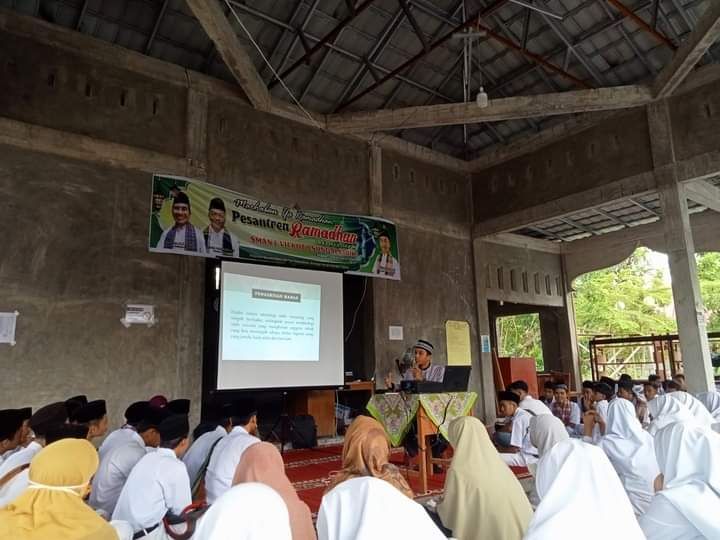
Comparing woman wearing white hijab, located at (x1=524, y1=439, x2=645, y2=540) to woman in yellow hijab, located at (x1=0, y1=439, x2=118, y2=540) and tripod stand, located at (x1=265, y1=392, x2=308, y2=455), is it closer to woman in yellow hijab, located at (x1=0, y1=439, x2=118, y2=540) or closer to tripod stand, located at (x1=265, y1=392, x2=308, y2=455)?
woman in yellow hijab, located at (x1=0, y1=439, x2=118, y2=540)

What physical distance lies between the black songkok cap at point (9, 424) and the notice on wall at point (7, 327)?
6.78 ft

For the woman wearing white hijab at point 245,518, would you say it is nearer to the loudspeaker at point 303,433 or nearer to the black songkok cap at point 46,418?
the black songkok cap at point 46,418

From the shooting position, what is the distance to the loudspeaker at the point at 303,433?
675 centimetres

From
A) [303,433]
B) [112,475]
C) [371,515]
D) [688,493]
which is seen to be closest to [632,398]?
[303,433]

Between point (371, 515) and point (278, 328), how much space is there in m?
5.17

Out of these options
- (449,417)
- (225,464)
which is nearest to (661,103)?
(449,417)

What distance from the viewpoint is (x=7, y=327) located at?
5398 mm

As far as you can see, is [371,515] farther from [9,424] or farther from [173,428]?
[9,424]

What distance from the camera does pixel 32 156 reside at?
230 inches

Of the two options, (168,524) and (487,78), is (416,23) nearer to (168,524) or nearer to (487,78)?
(487,78)

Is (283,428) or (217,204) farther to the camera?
(217,204)

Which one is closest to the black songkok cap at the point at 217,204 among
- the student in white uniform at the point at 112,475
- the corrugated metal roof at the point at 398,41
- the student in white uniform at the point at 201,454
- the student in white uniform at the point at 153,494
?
the corrugated metal roof at the point at 398,41

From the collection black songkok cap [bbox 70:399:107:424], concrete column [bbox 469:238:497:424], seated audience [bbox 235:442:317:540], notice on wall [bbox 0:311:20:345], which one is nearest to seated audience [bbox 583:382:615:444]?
seated audience [bbox 235:442:317:540]

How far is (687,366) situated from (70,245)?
26.6ft
